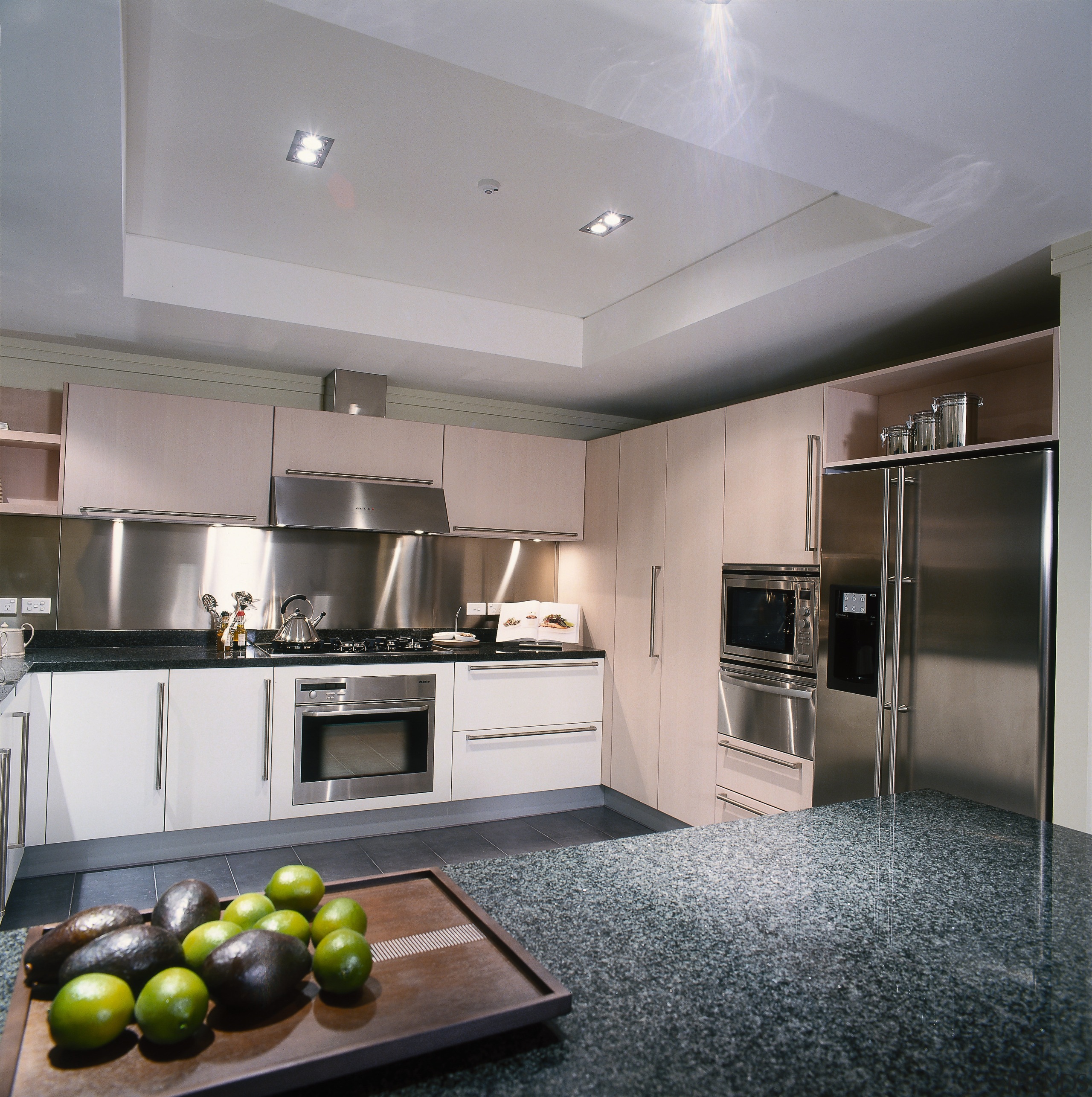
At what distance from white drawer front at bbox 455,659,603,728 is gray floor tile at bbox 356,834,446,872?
0.57 m

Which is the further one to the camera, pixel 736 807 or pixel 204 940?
pixel 736 807

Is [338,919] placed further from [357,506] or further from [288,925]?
[357,506]

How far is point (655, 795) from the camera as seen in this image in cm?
406

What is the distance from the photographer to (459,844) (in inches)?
149

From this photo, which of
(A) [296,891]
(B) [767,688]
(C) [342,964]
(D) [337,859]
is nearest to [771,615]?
(B) [767,688]

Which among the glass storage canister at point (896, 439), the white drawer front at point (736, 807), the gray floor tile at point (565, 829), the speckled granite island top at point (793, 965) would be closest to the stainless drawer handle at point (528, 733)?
the gray floor tile at point (565, 829)

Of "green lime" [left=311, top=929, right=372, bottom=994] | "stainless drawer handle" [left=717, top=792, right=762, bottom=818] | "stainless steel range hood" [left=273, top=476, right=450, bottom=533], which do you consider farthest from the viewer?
→ "stainless steel range hood" [left=273, top=476, right=450, bottom=533]

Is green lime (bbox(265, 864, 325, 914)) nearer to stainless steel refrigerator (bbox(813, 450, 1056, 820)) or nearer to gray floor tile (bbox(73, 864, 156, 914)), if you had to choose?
stainless steel refrigerator (bbox(813, 450, 1056, 820))

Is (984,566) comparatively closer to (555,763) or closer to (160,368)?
(555,763)

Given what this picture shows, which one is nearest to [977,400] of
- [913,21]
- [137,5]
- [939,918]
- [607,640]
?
[913,21]

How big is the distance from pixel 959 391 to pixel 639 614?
6.09 feet

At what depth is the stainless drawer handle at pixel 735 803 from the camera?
11.3 ft

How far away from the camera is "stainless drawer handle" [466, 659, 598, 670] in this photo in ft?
13.5

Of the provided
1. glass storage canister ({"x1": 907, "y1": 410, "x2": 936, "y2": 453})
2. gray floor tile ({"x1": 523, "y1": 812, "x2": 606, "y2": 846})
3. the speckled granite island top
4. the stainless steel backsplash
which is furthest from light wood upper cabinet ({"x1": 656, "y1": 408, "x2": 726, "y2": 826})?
the speckled granite island top
